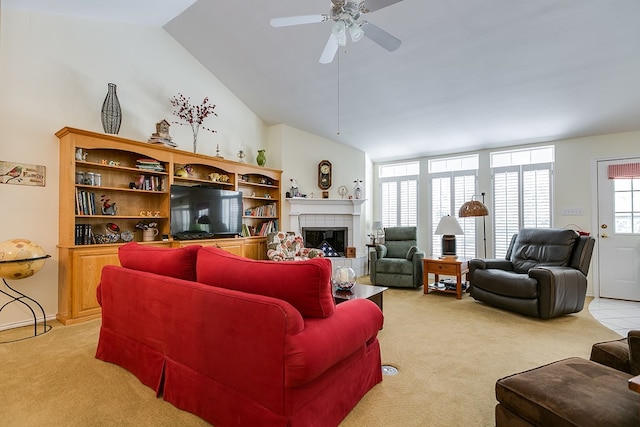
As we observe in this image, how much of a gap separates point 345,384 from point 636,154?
5.32 metres

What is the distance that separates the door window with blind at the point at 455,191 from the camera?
5715 mm

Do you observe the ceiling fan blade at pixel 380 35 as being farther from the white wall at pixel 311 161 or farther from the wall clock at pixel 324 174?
the wall clock at pixel 324 174

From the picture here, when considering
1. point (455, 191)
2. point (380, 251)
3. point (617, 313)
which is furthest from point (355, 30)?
point (617, 313)

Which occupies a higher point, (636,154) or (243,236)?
(636,154)

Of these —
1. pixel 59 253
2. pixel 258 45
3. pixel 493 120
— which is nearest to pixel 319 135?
pixel 258 45

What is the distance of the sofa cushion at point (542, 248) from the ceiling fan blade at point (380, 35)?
323 cm

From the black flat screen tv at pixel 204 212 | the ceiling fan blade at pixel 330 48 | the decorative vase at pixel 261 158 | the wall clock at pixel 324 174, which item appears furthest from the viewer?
the wall clock at pixel 324 174

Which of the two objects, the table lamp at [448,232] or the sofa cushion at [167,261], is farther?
the table lamp at [448,232]

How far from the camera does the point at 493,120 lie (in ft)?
15.1

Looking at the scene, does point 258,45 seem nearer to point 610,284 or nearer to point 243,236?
point 243,236

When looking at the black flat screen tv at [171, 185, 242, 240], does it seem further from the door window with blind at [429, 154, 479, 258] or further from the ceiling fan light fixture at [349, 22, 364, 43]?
the door window with blind at [429, 154, 479, 258]

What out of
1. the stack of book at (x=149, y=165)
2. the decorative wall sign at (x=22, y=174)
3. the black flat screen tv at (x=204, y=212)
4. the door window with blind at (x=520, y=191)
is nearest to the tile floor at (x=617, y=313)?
the door window with blind at (x=520, y=191)

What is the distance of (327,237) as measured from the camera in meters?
6.31

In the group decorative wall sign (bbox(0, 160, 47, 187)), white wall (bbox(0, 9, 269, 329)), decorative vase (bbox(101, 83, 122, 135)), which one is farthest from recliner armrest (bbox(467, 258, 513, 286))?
decorative wall sign (bbox(0, 160, 47, 187))
